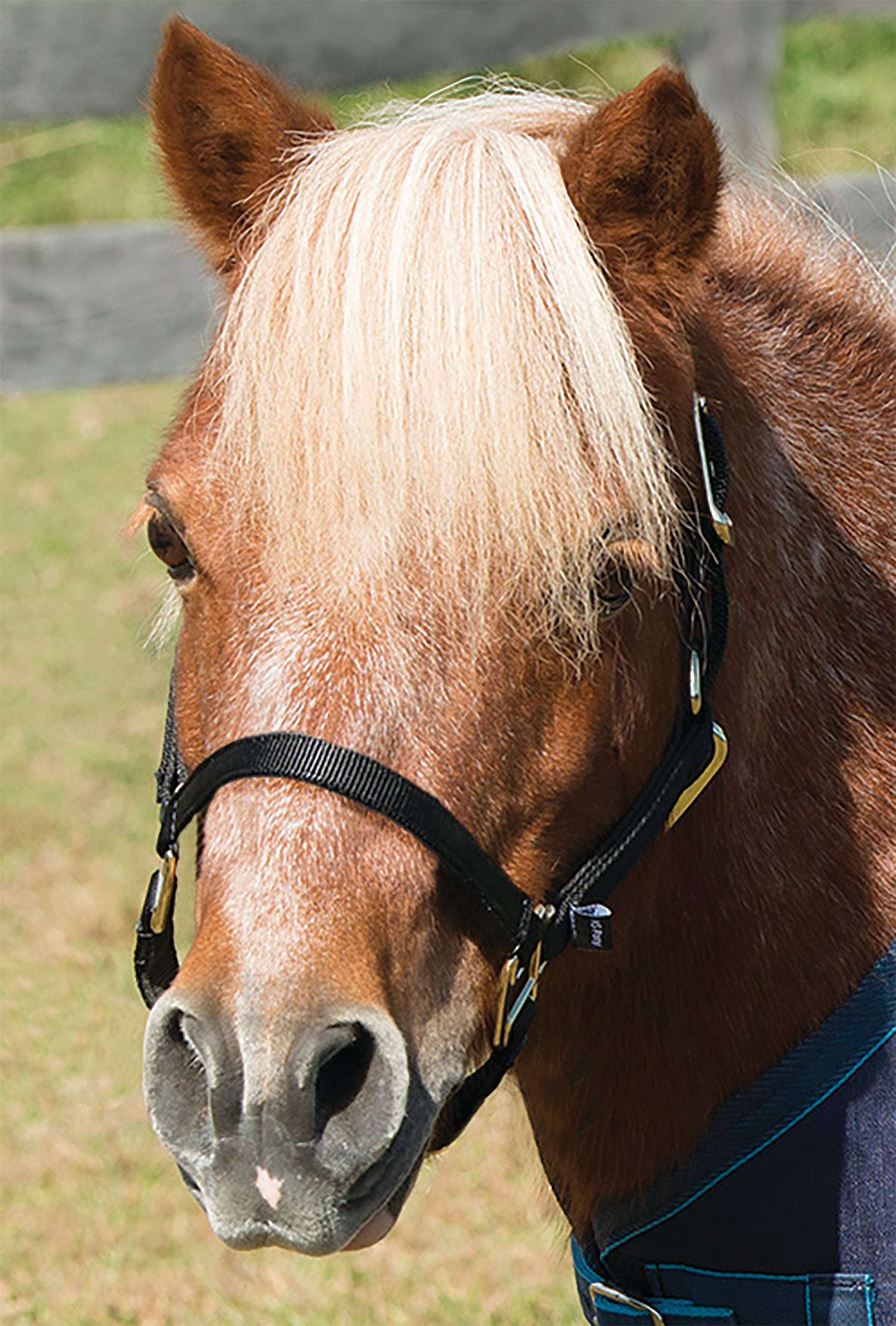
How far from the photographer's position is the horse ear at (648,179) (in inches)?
66.3

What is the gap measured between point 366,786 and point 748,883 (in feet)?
2.00

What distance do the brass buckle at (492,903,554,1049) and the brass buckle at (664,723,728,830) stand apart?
20 cm

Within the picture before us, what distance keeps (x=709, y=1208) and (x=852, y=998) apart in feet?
1.01

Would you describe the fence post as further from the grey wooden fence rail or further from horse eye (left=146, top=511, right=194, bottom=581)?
horse eye (left=146, top=511, right=194, bottom=581)

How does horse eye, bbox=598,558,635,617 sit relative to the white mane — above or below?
below

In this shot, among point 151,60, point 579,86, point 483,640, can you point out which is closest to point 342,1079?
point 483,640

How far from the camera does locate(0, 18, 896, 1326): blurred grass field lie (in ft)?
10.4

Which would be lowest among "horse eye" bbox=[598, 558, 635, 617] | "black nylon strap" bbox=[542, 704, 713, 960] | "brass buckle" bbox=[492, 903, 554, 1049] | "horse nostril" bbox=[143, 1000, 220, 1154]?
"horse nostril" bbox=[143, 1000, 220, 1154]

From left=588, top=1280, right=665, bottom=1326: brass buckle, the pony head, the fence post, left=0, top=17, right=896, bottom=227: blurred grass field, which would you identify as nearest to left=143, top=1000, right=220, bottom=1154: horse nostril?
the pony head

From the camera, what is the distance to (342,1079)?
149 cm

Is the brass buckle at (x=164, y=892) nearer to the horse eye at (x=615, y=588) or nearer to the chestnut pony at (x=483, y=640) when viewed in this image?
the chestnut pony at (x=483, y=640)

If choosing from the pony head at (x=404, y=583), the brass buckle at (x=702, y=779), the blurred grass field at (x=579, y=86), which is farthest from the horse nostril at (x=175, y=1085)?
the blurred grass field at (x=579, y=86)

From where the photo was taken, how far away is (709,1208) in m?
1.91

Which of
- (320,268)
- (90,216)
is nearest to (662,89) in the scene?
(320,268)
